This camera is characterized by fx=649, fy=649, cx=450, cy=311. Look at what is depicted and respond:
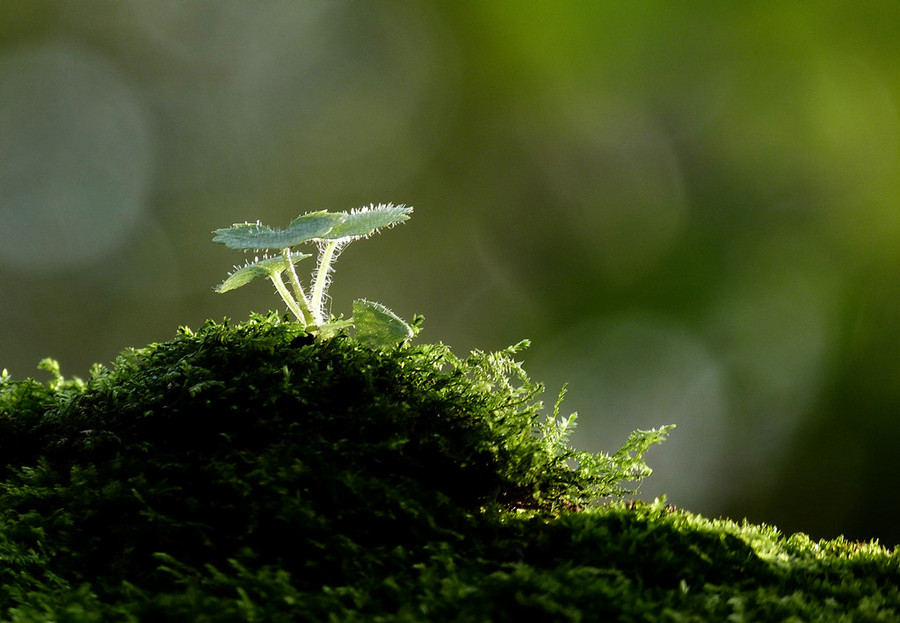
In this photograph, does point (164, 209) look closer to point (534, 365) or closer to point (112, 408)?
point (534, 365)

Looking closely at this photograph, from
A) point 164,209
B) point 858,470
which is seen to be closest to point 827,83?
point 858,470

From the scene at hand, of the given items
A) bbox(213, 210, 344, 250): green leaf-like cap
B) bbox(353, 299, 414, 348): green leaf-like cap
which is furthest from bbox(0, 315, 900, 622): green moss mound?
bbox(213, 210, 344, 250): green leaf-like cap

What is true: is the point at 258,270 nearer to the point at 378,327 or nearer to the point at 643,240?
the point at 378,327

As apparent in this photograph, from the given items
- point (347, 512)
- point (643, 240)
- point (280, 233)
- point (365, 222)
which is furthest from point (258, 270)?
point (643, 240)

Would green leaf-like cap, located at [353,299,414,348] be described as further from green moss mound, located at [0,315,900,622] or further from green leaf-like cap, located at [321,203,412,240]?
green leaf-like cap, located at [321,203,412,240]

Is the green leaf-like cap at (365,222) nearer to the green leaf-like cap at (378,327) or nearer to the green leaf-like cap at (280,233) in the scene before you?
the green leaf-like cap at (280,233)

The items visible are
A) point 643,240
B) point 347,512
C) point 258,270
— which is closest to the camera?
point 347,512

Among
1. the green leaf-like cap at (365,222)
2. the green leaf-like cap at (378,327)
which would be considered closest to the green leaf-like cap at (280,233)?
the green leaf-like cap at (365,222)
